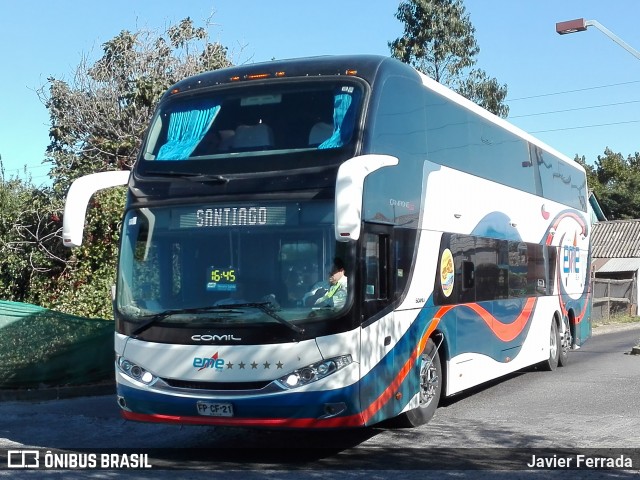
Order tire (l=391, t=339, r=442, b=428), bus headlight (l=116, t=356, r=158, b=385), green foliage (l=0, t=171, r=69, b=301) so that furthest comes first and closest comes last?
green foliage (l=0, t=171, r=69, b=301) < tire (l=391, t=339, r=442, b=428) < bus headlight (l=116, t=356, r=158, b=385)

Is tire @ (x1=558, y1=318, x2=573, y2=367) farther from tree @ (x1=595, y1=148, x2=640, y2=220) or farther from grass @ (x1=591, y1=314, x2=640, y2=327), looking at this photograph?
tree @ (x1=595, y1=148, x2=640, y2=220)

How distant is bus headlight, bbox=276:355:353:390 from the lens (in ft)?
28.0

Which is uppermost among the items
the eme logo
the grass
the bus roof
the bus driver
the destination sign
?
the bus roof

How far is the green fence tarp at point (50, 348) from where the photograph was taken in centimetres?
1424

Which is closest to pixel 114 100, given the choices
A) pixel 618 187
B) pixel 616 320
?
pixel 616 320

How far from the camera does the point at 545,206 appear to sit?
16297 mm

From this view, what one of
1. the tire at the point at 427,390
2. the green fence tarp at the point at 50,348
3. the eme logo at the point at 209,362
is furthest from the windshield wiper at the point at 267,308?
the green fence tarp at the point at 50,348

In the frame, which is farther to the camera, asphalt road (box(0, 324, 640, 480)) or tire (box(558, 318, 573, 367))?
tire (box(558, 318, 573, 367))

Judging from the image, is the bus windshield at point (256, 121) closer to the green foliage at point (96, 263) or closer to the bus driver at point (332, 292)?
the bus driver at point (332, 292)

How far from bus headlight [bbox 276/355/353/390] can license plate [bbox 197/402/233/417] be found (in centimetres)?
56

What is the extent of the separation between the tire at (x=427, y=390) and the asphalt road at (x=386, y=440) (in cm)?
15

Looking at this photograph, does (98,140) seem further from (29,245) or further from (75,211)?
(75,211)

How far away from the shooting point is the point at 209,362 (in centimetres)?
874

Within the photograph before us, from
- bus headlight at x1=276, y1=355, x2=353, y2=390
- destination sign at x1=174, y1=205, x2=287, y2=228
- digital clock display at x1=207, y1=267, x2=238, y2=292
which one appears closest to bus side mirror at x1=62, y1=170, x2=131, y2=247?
destination sign at x1=174, y1=205, x2=287, y2=228
